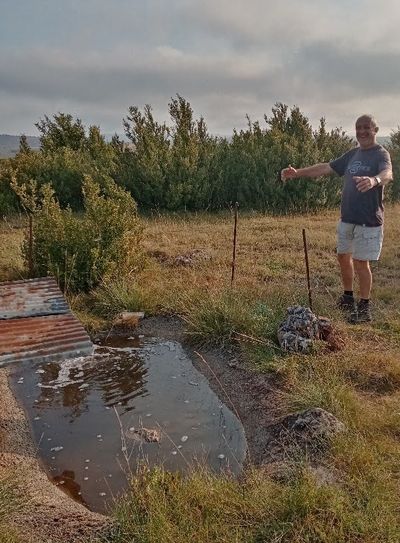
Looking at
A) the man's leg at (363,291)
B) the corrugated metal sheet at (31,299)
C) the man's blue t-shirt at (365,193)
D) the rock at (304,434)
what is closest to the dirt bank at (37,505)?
the corrugated metal sheet at (31,299)

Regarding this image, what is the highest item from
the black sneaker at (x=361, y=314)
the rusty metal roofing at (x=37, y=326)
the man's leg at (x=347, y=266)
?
the man's leg at (x=347, y=266)

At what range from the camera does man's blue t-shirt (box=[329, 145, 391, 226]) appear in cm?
474

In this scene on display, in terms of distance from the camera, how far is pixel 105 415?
371cm

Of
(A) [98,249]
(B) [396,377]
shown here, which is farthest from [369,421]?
(A) [98,249]

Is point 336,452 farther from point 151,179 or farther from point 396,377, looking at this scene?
point 151,179

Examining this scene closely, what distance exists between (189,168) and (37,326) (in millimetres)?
9269

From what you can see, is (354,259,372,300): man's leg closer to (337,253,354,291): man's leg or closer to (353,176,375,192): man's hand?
(337,253,354,291): man's leg

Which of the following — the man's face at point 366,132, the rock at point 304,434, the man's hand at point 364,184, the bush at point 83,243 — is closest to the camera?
the rock at point 304,434

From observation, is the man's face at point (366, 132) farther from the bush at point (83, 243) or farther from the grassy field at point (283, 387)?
the bush at point (83, 243)

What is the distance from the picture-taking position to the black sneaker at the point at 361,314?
5047 millimetres

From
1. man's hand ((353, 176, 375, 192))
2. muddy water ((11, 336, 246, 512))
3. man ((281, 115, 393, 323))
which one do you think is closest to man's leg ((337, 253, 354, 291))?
man ((281, 115, 393, 323))

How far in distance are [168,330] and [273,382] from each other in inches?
61.7

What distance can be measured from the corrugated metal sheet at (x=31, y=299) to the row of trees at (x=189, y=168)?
746cm

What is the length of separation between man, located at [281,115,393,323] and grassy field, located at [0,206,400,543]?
1.35 feet
